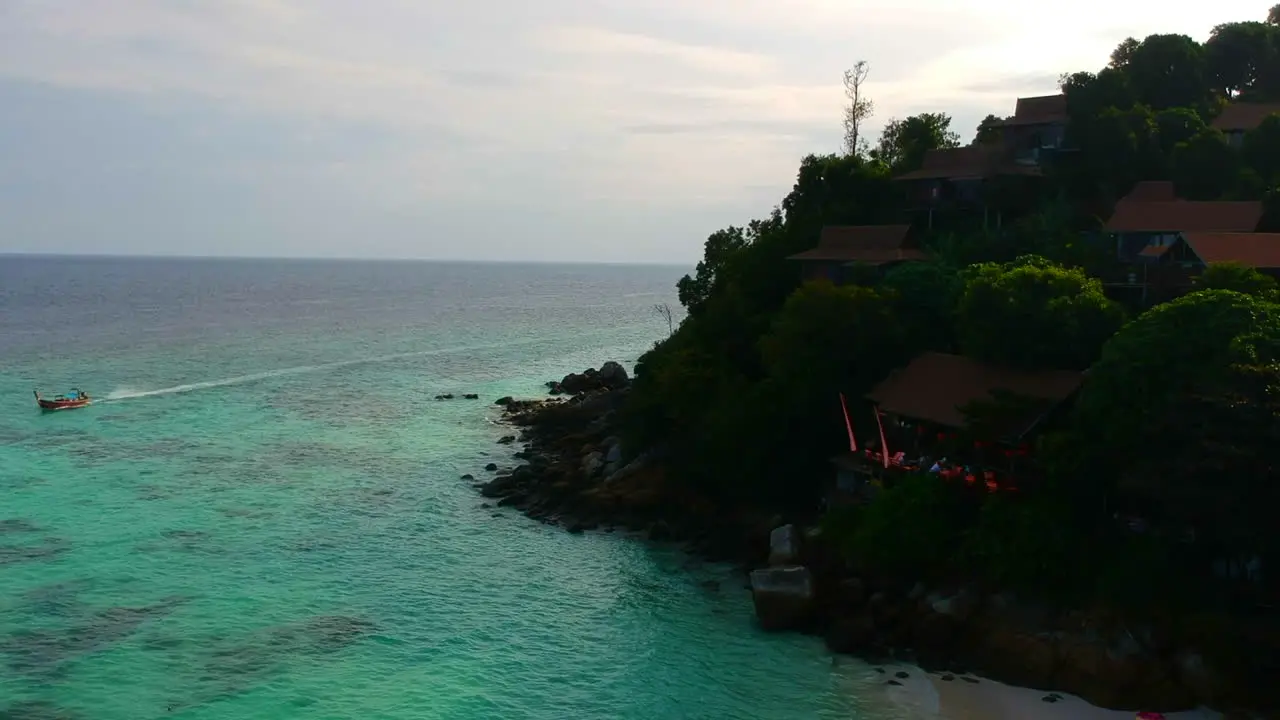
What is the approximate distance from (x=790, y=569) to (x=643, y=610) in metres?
4.08

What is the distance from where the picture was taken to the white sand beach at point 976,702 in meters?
19.2

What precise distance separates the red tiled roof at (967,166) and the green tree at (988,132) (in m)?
2.99

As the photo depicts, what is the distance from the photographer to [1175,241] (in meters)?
32.6

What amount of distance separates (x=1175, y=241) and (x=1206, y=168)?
9.41m

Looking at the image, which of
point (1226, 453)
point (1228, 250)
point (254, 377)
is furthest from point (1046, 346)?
point (254, 377)

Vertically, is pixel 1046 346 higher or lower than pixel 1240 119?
lower

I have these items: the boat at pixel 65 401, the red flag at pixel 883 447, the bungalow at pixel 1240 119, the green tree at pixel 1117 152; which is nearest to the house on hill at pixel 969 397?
the red flag at pixel 883 447

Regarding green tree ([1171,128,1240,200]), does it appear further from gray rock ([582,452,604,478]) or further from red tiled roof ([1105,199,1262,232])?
gray rock ([582,452,604,478])

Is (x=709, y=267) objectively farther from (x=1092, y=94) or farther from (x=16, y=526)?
(x=16, y=526)

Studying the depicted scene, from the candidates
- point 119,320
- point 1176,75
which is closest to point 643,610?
point 1176,75

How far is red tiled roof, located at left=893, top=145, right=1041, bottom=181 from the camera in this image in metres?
41.4

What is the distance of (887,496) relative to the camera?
84.4ft

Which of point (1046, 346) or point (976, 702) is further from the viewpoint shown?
point (1046, 346)

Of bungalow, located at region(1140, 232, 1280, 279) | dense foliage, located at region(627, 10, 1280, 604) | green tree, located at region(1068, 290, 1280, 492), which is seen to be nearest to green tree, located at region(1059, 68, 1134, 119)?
dense foliage, located at region(627, 10, 1280, 604)
